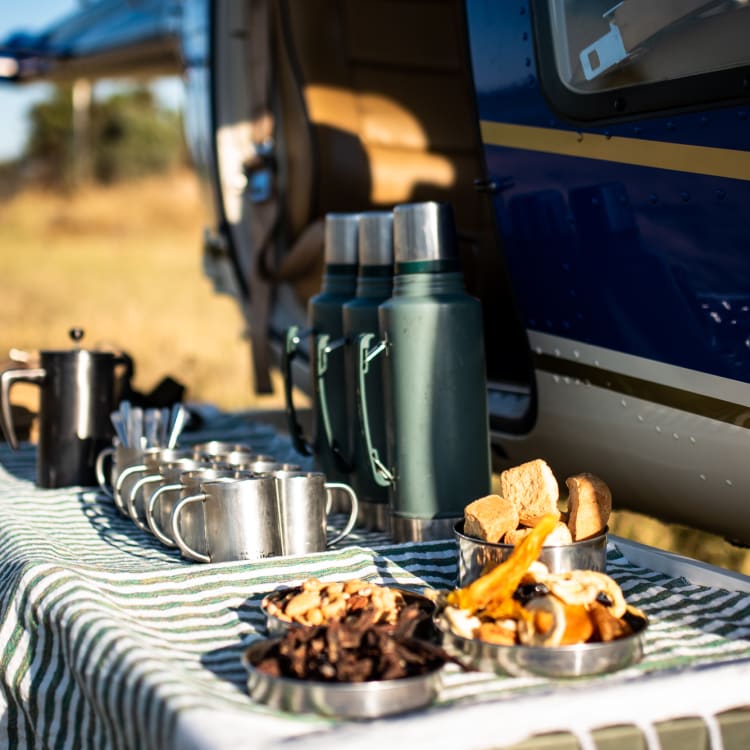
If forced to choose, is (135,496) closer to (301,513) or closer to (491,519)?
(301,513)

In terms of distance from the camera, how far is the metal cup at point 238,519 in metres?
1.50

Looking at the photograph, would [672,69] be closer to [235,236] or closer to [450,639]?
[450,639]

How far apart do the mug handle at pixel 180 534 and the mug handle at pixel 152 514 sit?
5 centimetres

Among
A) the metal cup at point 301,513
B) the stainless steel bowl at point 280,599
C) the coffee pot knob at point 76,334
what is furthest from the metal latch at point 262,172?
the stainless steel bowl at point 280,599

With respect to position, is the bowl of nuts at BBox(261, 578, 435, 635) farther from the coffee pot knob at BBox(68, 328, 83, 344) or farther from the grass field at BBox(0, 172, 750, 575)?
the grass field at BBox(0, 172, 750, 575)

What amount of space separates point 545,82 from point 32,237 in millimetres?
19453

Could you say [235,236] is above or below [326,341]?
above

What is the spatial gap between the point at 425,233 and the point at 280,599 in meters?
0.60

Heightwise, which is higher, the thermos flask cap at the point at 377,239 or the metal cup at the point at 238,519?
the thermos flask cap at the point at 377,239

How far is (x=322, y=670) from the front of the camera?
1024mm

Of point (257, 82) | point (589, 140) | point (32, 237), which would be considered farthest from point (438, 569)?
point (32, 237)

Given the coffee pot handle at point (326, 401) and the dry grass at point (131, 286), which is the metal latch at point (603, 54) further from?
the dry grass at point (131, 286)

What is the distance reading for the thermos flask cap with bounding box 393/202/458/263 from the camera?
1.61 metres

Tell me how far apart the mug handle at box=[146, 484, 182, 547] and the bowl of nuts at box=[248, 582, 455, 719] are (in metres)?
0.50
